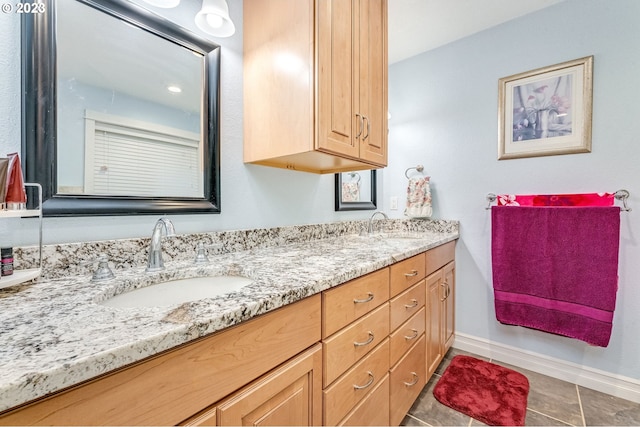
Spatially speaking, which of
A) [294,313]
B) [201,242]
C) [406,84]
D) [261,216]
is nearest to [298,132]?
[261,216]

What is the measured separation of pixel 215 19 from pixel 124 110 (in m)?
0.49

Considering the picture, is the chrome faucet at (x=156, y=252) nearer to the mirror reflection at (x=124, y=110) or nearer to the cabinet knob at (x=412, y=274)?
the mirror reflection at (x=124, y=110)

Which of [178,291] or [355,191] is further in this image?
[355,191]

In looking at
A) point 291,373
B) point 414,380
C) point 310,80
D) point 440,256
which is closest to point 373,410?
point 414,380

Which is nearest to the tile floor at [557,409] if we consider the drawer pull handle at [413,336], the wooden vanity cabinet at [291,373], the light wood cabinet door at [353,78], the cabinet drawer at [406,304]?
the wooden vanity cabinet at [291,373]

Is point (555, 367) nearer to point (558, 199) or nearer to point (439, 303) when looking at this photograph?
point (439, 303)

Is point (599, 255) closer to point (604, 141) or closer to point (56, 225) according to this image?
point (604, 141)

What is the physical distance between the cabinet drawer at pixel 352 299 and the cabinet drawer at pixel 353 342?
2 centimetres

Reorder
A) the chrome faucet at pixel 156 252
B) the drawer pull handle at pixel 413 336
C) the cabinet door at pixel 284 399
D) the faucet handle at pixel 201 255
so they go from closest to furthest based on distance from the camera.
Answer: the cabinet door at pixel 284 399 → the chrome faucet at pixel 156 252 → the faucet handle at pixel 201 255 → the drawer pull handle at pixel 413 336

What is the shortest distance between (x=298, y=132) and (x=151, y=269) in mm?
722

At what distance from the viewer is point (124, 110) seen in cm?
93

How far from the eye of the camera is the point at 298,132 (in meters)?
1.09

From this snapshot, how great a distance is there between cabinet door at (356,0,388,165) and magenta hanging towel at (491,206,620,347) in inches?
40.2

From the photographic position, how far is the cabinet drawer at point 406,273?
1.12m
